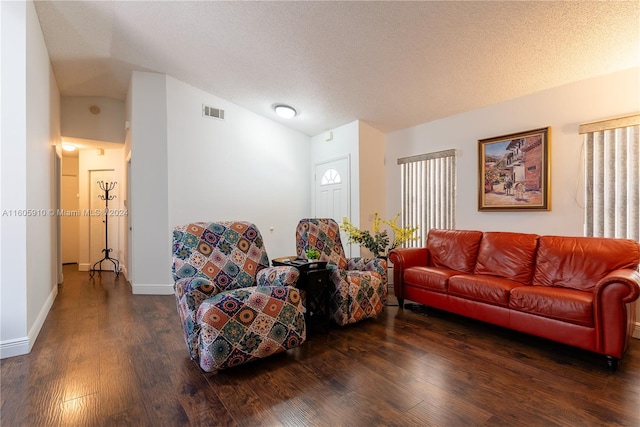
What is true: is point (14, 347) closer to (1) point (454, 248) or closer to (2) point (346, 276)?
(2) point (346, 276)

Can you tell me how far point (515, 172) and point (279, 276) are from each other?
9.24 feet

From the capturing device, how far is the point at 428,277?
319cm

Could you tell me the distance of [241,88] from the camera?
13.7 feet

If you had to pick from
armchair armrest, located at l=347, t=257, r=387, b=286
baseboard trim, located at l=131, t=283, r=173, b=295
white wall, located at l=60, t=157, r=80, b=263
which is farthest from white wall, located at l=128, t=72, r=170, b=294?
white wall, located at l=60, t=157, r=80, b=263

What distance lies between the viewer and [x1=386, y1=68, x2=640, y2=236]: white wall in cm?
279

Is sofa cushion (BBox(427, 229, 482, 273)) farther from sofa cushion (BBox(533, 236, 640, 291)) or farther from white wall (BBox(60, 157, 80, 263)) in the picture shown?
white wall (BBox(60, 157, 80, 263))

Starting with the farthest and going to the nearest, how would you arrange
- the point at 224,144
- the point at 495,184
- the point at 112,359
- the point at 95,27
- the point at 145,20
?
1. the point at 224,144
2. the point at 495,184
3. the point at 95,27
4. the point at 145,20
5. the point at 112,359

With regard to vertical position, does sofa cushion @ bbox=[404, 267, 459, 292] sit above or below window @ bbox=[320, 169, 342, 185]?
below

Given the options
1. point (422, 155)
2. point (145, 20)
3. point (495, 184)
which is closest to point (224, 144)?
point (145, 20)

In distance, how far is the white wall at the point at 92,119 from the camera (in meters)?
4.89

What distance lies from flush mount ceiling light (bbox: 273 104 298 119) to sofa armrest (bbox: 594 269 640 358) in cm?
397

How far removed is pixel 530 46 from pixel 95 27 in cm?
428

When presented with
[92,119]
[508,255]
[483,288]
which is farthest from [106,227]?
[508,255]

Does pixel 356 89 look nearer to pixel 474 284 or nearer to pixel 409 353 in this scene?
pixel 474 284
